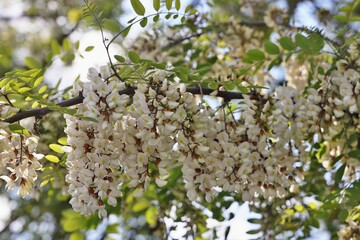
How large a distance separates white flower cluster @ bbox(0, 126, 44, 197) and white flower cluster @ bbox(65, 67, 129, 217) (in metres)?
0.12

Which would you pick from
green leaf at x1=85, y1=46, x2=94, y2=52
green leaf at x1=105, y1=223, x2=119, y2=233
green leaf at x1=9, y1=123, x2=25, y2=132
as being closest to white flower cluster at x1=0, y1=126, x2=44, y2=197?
green leaf at x1=9, y1=123, x2=25, y2=132

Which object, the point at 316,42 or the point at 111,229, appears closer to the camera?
the point at 316,42

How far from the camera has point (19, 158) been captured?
5.45ft

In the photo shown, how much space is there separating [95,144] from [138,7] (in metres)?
0.41

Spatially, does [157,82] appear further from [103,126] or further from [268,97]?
[268,97]

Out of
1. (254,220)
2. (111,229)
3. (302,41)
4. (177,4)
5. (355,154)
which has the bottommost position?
(111,229)

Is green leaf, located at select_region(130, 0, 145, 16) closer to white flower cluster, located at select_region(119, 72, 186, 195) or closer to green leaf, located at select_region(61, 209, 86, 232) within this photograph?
white flower cluster, located at select_region(119, 72, 186, 195)

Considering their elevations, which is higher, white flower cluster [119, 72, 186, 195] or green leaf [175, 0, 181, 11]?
green leaf [175, 0, 181, 11]

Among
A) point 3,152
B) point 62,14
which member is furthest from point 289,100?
point 62,14

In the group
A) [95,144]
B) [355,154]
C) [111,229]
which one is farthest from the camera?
[111,229]

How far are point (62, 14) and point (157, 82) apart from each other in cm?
327

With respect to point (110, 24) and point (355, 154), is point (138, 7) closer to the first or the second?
point (110, 24)

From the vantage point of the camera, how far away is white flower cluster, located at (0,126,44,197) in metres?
1.63

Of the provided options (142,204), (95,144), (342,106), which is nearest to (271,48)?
(342,106)
